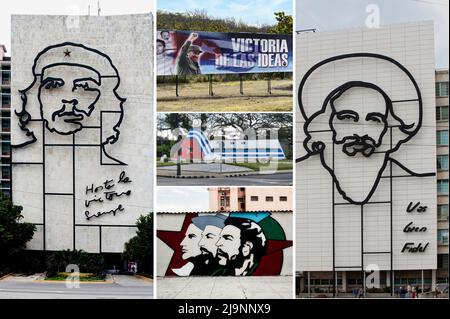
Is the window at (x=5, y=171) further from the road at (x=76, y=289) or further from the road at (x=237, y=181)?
the road at (x=237, y=181)

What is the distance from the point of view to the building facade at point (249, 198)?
372 cm

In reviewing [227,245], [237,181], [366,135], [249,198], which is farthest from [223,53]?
[227,245]

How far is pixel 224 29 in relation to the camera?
12.3ft

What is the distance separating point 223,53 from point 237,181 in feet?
2.96

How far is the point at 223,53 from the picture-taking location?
3.80 m

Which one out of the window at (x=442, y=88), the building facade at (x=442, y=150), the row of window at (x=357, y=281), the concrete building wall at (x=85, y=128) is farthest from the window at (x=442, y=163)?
the concrete building wall at (x=85, y=128)

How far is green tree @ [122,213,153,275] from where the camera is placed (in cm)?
401

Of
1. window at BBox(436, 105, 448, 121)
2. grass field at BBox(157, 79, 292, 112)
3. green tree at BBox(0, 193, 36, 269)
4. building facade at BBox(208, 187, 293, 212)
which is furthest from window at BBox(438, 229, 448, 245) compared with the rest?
green tree at BBox(0, 193, 36, 269)

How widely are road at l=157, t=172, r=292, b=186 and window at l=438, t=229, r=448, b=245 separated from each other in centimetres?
117

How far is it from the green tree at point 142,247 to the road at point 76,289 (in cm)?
14

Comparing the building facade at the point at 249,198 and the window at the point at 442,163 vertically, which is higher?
the window at the point at 442,163

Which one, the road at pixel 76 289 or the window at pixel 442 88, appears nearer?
the road at pixel 76 289

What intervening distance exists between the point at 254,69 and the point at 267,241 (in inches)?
49.0
